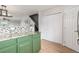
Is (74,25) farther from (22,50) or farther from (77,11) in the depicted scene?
(22,50)

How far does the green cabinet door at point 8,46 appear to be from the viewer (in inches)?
81.9

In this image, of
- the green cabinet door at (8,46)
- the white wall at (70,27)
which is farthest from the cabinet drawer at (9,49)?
the white wall at (70,27)

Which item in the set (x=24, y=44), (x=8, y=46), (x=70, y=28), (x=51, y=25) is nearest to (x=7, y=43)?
(x=8, y=46)

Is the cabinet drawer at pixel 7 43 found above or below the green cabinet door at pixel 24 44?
above

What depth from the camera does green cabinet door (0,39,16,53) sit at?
2.08 m

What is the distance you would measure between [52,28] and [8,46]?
5.08 metres

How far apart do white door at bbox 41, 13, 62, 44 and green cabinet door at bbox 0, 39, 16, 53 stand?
13.3 feet

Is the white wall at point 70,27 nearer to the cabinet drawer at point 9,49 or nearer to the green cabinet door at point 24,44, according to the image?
the green cabinet door at point 24,44

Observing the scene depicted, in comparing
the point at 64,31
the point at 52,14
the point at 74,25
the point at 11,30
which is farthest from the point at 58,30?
the point at 11,30

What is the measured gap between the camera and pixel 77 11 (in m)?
4.45

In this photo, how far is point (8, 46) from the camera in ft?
7.46

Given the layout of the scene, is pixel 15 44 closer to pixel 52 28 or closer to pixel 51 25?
pixel 52 28

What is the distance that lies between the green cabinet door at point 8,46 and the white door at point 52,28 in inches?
160
